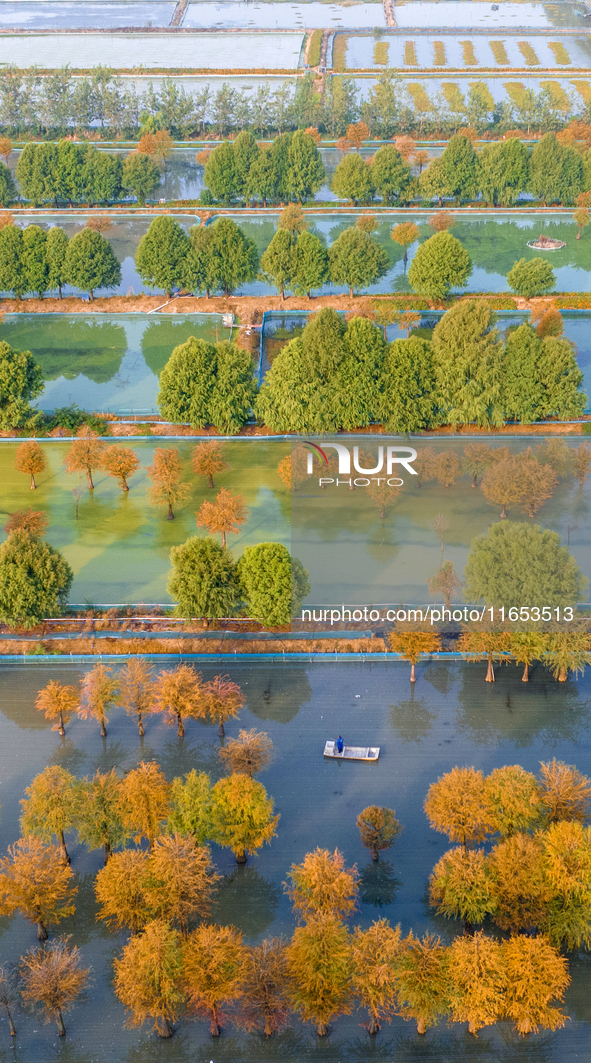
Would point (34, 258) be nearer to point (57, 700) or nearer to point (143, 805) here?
point (57, 700)

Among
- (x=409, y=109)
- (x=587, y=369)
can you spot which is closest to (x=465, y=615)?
(x=587, y=369)

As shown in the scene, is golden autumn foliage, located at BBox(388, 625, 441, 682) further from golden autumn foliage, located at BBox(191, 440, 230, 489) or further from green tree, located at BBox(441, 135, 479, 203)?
green tree, located at BBox(441, 135, 479, 203)

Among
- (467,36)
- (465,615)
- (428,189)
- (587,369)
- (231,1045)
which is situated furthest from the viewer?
(467,36)

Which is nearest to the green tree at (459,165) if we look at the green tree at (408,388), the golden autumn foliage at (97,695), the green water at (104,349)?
the green water at (104,349)

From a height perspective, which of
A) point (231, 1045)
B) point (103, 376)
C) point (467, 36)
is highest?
point (467, 36)

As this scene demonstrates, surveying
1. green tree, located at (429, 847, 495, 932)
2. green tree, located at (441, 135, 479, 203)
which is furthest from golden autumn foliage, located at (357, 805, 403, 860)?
green tree, located at (441, 135, 479, 203)

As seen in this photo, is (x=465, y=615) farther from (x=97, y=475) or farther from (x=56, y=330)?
(x=56, y=330)

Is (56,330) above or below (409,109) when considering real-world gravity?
below
